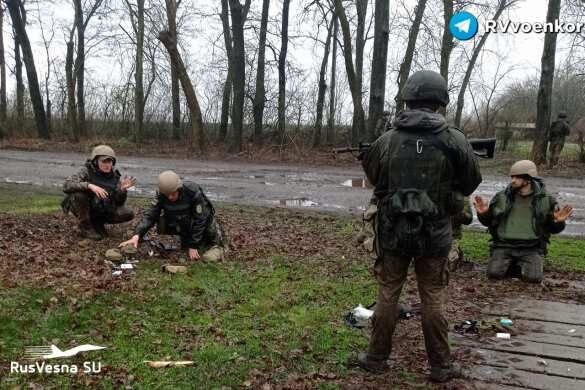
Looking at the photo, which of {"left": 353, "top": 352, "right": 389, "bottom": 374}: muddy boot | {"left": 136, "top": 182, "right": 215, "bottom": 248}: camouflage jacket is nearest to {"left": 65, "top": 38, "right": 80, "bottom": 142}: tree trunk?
{"left": 136, "top": 182, "right": 215, "bottom": 248}: camouflage jacket

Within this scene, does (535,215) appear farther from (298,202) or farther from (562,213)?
(298,202)

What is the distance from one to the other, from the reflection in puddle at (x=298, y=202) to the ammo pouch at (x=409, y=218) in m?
7.85

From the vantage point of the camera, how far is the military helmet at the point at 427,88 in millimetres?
3918

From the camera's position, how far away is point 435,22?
26.6 meters

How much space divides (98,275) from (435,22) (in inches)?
951

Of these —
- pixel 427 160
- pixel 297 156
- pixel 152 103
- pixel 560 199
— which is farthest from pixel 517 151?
pixel 427 160

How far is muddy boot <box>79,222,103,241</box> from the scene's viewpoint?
309 inches

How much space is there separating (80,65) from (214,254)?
2725cm

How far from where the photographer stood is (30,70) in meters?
28.3

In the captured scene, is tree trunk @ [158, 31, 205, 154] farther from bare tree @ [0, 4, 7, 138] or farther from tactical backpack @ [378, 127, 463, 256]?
tactical backpack @ [378, 127, 463, 256]

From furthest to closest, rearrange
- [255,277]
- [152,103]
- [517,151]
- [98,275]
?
[152,103]
[517,151]
[255,277]
[98,275]

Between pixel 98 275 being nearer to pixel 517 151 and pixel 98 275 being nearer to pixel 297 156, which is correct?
pixel 297 156

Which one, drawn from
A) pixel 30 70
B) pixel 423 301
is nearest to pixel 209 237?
pixel 423 301

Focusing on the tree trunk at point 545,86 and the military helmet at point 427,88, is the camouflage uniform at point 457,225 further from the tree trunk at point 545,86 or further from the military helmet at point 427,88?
the tree trunk at point 545,86
